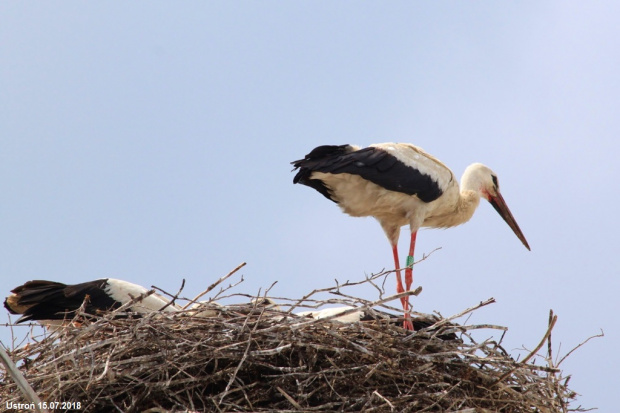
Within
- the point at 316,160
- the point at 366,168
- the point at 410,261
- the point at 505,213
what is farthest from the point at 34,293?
the point at 505,213

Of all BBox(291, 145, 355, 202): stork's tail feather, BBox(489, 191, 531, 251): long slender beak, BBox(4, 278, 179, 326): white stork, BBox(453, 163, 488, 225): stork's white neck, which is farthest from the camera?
BBox(489, 191, 531, 251): long slender beak

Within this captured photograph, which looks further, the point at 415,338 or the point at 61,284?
the point at 61,284

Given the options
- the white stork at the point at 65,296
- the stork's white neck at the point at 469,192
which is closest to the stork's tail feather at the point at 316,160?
the stork's white neck at the point at 469,192

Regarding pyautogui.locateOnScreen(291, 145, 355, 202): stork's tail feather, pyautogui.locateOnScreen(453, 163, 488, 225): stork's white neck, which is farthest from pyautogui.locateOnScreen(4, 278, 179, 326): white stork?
pyautogui.locateOnScreen(453, 163, 488, 225): stork's white neck

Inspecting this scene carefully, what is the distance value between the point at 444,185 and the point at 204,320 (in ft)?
10.9

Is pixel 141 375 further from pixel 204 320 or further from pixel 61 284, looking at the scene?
pixel 61 284

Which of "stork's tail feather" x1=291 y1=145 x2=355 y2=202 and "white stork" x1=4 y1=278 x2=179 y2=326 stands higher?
"stork's tail feather" x1=291 y1=145 x2=355 y2=202

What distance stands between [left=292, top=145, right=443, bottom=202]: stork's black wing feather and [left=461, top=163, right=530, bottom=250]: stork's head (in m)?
1.18

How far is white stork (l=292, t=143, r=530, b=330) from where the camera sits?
7.54 meters

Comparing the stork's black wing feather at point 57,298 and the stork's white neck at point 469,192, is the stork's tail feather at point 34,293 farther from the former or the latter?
the stork's white neck at point 469,192

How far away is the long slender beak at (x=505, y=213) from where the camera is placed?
9.31 metres

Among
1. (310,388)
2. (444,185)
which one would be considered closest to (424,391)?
(310,388)

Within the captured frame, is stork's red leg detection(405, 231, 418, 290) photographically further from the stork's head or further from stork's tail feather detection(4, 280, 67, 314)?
stork's tail feather detection(4, 280, 67, 314)

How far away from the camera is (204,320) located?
5.46m
